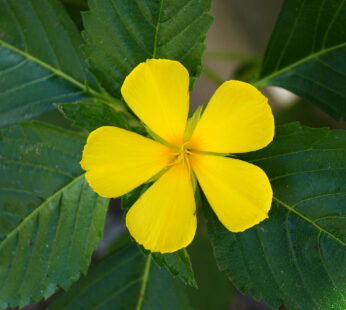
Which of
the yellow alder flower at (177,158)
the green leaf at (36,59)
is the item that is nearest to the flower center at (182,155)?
the yellow alder flower at (177,158)

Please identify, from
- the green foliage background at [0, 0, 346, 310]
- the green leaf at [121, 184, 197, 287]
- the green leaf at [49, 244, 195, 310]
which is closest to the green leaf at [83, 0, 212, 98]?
the green foliage background at [0, 0, 346, 310]

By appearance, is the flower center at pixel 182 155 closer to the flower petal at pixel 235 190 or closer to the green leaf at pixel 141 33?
the flower petal at pixel 235 190

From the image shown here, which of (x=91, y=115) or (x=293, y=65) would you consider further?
(x=293, y=65)

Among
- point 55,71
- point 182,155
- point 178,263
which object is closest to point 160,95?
point 182,155

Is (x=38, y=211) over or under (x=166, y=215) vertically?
under

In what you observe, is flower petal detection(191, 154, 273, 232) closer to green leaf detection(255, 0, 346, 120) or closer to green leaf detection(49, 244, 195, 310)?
green leaf detection(255, 0, 346, 120)

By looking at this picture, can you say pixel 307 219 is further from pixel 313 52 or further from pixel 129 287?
pixel 129 287

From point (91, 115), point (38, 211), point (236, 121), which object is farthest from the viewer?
point (38, 211)
